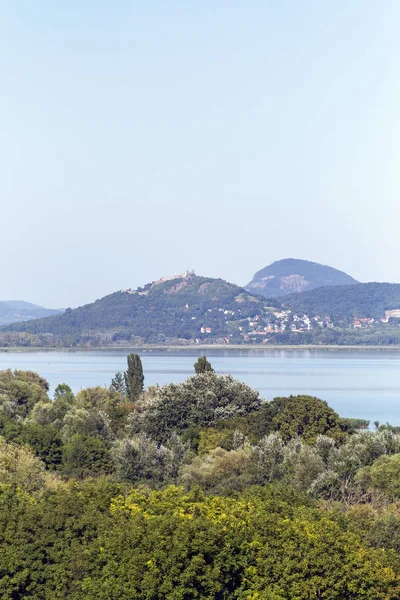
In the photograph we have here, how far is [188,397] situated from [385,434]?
47.3ft

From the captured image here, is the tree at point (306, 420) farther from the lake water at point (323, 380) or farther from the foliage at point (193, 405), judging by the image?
the lake water at point (323, 380)

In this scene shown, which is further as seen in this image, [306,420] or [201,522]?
[306,420]

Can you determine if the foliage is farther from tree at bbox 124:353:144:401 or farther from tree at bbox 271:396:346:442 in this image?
tree at bbox 124:353:144:401

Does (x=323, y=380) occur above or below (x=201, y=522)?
below

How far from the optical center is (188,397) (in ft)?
160

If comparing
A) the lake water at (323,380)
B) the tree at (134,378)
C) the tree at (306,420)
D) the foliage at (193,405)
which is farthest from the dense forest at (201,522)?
the lake water at (323,380)

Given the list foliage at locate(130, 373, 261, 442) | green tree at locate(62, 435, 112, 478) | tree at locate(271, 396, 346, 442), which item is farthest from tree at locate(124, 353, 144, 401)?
green tree at locate(62, 435, 112, 478)

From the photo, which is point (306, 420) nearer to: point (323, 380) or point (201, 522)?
point (201, 522)

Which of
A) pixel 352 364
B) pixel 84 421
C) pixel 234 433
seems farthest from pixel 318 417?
pixel 352 364

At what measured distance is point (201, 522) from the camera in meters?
20.6

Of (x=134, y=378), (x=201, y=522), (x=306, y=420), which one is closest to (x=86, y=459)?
(x=306, y=420)

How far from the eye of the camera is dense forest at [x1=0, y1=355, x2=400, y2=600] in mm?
19562

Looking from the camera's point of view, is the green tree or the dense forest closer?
the dense forest

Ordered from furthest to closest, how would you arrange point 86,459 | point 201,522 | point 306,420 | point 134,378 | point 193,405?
point 134,378, point 193,405, point 306,420, point 86,459, point 201,522
